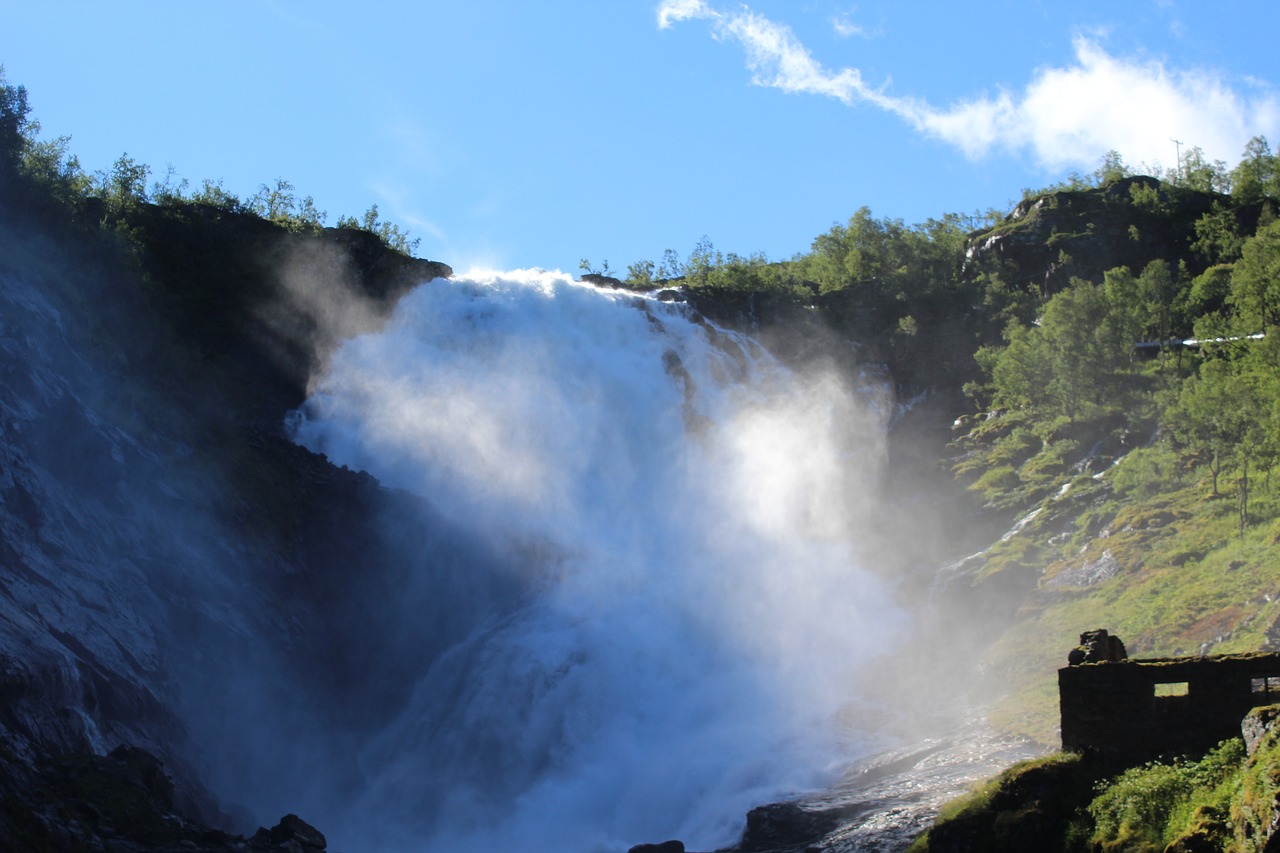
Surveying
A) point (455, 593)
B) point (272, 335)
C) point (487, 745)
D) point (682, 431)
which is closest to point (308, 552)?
point (455, 593)

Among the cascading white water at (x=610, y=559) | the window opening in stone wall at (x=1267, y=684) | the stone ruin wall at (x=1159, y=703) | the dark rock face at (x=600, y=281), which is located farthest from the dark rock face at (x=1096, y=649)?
the dark rock face at (x=600, y=281)

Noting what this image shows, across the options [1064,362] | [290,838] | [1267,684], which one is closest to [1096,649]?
[1267,684]

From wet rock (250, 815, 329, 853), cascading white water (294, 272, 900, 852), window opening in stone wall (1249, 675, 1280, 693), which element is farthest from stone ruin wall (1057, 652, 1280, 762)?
wet rock (250, 815, 329, 853)

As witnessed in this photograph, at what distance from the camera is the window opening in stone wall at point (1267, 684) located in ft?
70.8

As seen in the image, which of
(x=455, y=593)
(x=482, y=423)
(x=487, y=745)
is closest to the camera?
(x=487, y=745)

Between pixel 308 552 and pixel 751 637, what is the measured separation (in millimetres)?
18404

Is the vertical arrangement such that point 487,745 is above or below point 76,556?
below

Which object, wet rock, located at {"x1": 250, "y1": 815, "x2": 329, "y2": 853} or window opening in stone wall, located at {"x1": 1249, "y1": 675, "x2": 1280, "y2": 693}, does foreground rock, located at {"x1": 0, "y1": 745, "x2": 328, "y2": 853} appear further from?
window opening in stone wall, located at {"x1": 1249, "y1": 675, "x2": 1280, "y2": 693}

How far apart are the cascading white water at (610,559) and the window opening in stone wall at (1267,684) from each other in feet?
57.2

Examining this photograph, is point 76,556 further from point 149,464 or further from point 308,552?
point 308,552

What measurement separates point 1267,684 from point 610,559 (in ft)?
122

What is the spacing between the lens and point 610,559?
56.9m

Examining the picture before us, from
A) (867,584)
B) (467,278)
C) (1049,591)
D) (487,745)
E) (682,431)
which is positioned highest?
(467,278)

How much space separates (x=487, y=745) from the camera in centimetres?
4403
